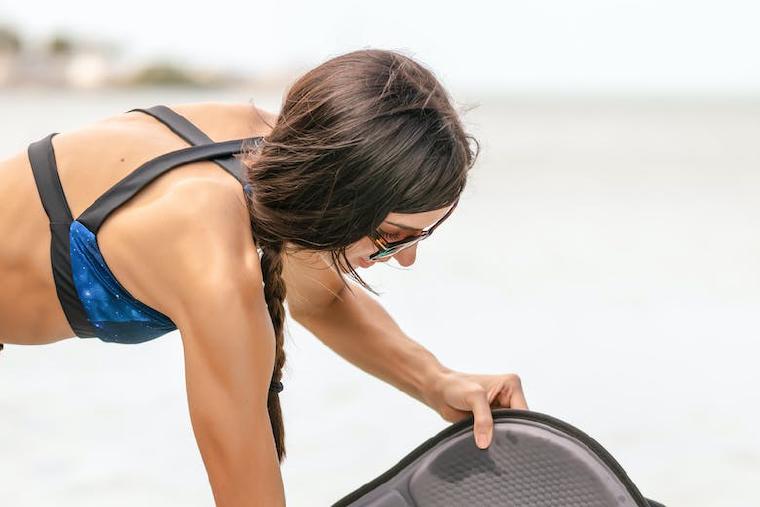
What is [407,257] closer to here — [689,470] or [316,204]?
[316,204]

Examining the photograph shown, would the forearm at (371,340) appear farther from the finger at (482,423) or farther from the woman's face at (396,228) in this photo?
the woman's face at (396,228)

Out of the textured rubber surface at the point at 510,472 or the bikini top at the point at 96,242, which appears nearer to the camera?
the bikini top at the point at 96,242

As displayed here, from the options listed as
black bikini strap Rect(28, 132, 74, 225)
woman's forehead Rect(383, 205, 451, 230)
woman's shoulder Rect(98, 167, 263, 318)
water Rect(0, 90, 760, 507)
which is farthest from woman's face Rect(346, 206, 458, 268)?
black bikini strap Rect(28, 132, 74, 225)

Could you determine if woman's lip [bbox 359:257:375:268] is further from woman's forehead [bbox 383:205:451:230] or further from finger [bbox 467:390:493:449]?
finger [bbox 467:390:493:449]

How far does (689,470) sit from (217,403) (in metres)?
1.98

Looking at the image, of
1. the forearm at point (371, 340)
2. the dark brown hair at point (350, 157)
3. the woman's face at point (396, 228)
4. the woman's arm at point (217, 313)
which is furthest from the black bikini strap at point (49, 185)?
the forearm at point (371, 340)

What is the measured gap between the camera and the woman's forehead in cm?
128

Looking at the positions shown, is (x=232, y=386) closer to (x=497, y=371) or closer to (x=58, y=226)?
(x=58, y=226)

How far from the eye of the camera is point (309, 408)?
128 inches

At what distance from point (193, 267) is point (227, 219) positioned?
3.2 inches

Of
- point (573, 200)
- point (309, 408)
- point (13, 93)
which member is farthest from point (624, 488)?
point (13, 93)

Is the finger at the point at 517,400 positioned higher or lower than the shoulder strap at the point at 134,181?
lower

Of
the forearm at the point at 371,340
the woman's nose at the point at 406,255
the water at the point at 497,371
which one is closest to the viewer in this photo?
the woman's nose at the point at 406,255

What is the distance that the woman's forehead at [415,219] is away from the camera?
1280 millimetres
